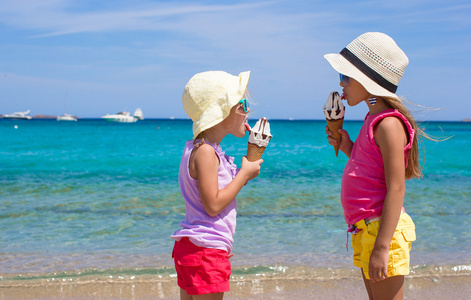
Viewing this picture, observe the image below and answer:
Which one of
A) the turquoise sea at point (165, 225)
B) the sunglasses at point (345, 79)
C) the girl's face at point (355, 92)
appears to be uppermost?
the sunglasses at point (345, 79)

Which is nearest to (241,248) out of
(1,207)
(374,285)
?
(374,285)

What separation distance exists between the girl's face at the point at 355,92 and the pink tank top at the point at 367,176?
0.11m

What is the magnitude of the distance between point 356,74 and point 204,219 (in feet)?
3.45

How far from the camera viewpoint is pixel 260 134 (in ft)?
8.00

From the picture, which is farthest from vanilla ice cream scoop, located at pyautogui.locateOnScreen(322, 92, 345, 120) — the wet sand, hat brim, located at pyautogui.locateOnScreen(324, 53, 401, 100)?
the wet sand

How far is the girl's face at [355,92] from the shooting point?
2330 mm

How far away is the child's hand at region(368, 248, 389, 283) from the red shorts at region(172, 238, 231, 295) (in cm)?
71

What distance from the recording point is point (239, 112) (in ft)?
7.86

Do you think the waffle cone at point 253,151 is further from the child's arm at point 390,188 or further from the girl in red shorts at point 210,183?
the child's arm at point 390,188

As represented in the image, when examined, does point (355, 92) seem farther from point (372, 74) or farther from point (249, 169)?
point (249, 169)

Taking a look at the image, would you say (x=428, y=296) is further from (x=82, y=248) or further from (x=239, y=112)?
(x=82, y=248)

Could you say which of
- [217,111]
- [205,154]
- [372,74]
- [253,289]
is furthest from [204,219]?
[253,289]

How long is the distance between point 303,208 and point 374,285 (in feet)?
18.1

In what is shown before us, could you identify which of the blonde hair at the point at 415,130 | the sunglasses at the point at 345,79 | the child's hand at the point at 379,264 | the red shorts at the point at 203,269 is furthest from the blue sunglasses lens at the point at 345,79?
the red shorts at the point at 203,269
